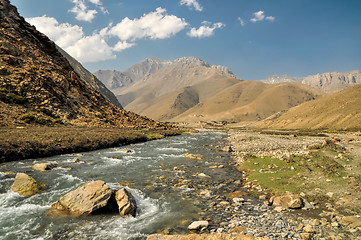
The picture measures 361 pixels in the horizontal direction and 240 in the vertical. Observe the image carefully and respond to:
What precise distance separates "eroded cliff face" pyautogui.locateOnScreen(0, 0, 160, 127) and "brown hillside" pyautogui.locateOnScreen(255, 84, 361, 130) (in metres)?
88.2

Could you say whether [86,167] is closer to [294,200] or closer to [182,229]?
[182,229]

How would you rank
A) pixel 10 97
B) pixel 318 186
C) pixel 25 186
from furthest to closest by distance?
pixel 10 97 < pixel 25 186 < pixel 318 186

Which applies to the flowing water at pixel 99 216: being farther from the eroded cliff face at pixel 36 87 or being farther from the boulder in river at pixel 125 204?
the eroded cliff face at pixel 36 87

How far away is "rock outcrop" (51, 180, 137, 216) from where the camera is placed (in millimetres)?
11492

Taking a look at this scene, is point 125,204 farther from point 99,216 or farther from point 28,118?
point 28,118

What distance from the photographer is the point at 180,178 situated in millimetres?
18531

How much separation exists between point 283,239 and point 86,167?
20.0m

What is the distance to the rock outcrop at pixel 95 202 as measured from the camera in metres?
11.5

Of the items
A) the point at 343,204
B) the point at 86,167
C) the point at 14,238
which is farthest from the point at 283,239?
the point at 86,167

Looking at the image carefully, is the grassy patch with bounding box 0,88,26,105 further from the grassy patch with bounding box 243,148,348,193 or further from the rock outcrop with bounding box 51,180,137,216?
the grassy patch with bounding box 243,148,348,193

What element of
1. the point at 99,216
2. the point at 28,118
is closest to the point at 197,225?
the point at 99,216

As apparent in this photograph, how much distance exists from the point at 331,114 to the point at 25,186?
4793 inches

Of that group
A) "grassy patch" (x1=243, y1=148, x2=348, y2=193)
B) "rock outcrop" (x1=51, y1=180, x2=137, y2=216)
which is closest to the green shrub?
"rock outcrop" (x1=51, y1=180, x2=137, y2=216)

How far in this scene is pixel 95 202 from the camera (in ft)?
38.2
